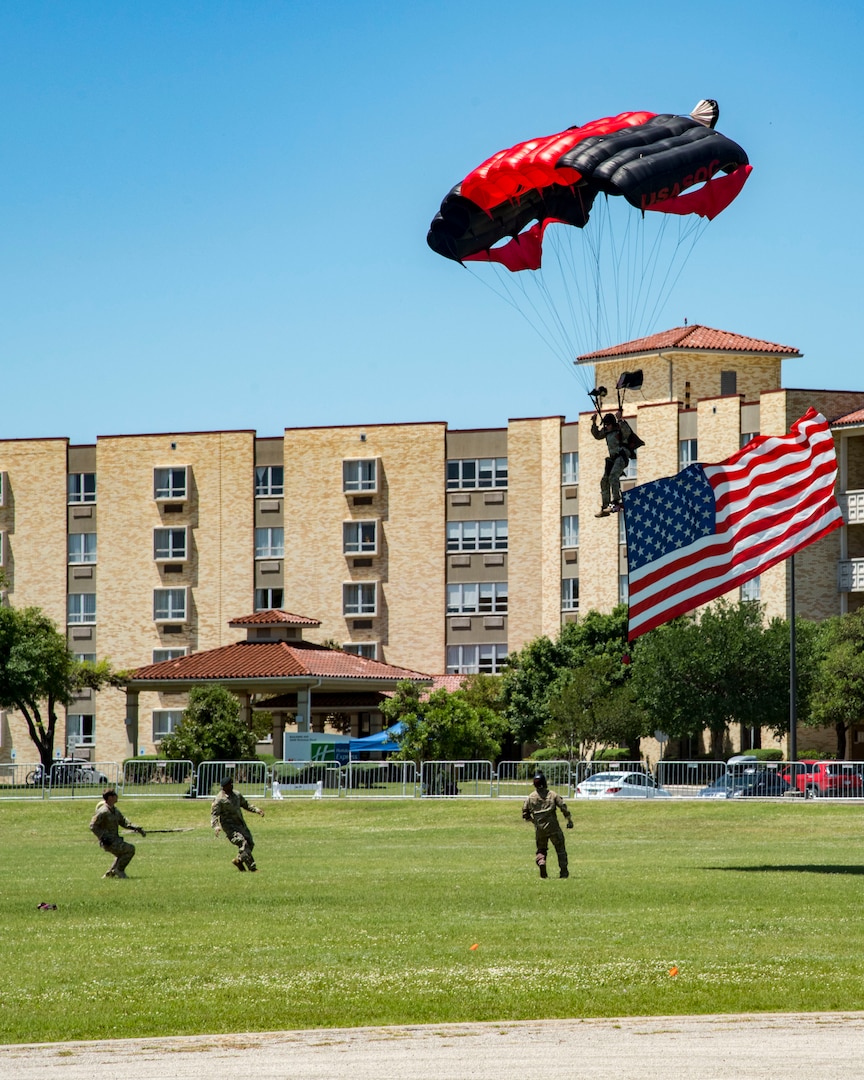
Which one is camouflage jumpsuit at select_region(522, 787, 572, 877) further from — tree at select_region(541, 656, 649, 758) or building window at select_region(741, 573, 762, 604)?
building window at select_region(741, 573, 762, 604)

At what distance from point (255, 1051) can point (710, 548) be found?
18.4m

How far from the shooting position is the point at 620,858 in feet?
107

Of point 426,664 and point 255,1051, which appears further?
point 426,664

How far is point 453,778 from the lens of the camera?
169ft

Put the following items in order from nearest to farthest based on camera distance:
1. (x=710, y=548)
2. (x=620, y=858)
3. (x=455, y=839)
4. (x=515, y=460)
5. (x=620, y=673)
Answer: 1. (x=710, y=548)
2. (x=620, y=858)
3. (x=455, y=839)
4. (x=620, y=673)
5. (x=515, y=460)

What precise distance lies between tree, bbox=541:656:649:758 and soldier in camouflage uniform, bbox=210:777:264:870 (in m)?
45.4

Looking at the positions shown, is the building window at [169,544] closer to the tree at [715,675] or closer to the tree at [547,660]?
the tree at [547,660]

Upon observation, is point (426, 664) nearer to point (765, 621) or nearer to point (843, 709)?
point (765, 621)

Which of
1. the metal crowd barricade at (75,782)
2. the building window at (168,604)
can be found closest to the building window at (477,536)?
the building window at (168,604)

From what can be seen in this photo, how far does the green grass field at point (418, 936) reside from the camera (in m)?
14.5

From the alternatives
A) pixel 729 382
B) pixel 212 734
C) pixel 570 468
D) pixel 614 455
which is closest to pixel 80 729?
pixel 570 468

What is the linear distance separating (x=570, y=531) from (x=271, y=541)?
17210 millimetres

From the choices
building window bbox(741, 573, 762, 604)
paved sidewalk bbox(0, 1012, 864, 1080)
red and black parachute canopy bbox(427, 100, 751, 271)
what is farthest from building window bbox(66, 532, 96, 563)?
paved sidewalk bbox(0, 1012, 864, 1080)

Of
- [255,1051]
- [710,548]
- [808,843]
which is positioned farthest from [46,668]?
[255,1051]
